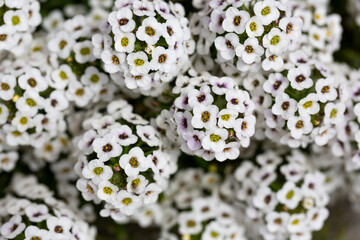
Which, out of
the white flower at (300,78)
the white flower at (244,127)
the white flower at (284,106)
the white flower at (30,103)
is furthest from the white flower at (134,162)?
the white flower at (300,78)

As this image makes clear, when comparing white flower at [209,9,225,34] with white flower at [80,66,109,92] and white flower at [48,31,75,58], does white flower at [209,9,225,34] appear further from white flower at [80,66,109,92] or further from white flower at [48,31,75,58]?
white flower at [48,31,75,58]

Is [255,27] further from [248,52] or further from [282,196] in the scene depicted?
[282,196]

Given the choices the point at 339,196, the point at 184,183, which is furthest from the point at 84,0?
the point at 339,196

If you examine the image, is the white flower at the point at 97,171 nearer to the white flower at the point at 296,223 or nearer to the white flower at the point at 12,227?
the white flower at the point at 12,227

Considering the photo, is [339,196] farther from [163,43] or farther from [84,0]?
[84,0]

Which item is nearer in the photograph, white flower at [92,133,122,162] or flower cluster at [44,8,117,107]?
white flower at [92,133,122,162]

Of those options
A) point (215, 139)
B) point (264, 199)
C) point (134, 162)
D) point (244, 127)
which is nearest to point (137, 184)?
point (134, 162)

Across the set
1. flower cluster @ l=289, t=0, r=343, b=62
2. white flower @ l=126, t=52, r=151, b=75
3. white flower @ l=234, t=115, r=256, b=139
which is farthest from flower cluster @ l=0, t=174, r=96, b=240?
flower cluster @ l=289, t=0, r=343, b=62
